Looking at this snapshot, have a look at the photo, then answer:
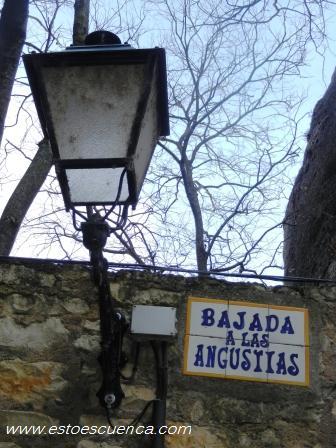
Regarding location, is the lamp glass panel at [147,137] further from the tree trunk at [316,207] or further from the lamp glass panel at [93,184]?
the tree trunk at [316,207]

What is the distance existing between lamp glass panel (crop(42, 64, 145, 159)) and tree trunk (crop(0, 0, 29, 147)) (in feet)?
4.70

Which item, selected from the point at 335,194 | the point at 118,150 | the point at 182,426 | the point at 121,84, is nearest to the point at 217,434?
the point at 182,426

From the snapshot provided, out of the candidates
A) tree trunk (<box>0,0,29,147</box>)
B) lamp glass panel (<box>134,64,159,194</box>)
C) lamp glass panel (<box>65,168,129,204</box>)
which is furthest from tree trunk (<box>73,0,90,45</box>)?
lamp glass panel (<box>65,168,129,204</box>)

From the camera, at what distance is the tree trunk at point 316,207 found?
12.3ft

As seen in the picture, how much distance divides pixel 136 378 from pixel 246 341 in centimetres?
47

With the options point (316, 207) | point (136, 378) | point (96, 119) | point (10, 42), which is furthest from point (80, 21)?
point (136, 378)

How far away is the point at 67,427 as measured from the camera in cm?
220

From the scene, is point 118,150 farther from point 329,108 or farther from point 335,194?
point 329,108

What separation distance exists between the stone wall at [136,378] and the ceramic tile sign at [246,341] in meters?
0.03

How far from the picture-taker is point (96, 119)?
184 centimetres

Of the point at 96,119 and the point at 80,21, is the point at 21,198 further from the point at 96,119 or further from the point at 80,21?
the point at 96,119

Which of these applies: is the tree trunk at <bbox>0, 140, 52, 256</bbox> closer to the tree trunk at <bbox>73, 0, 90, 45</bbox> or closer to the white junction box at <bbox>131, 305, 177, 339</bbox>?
the tree trunk at <bbox>73, 0, 90, 45</bbox>

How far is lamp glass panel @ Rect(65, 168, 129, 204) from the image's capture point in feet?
6.06

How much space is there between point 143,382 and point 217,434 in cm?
34
